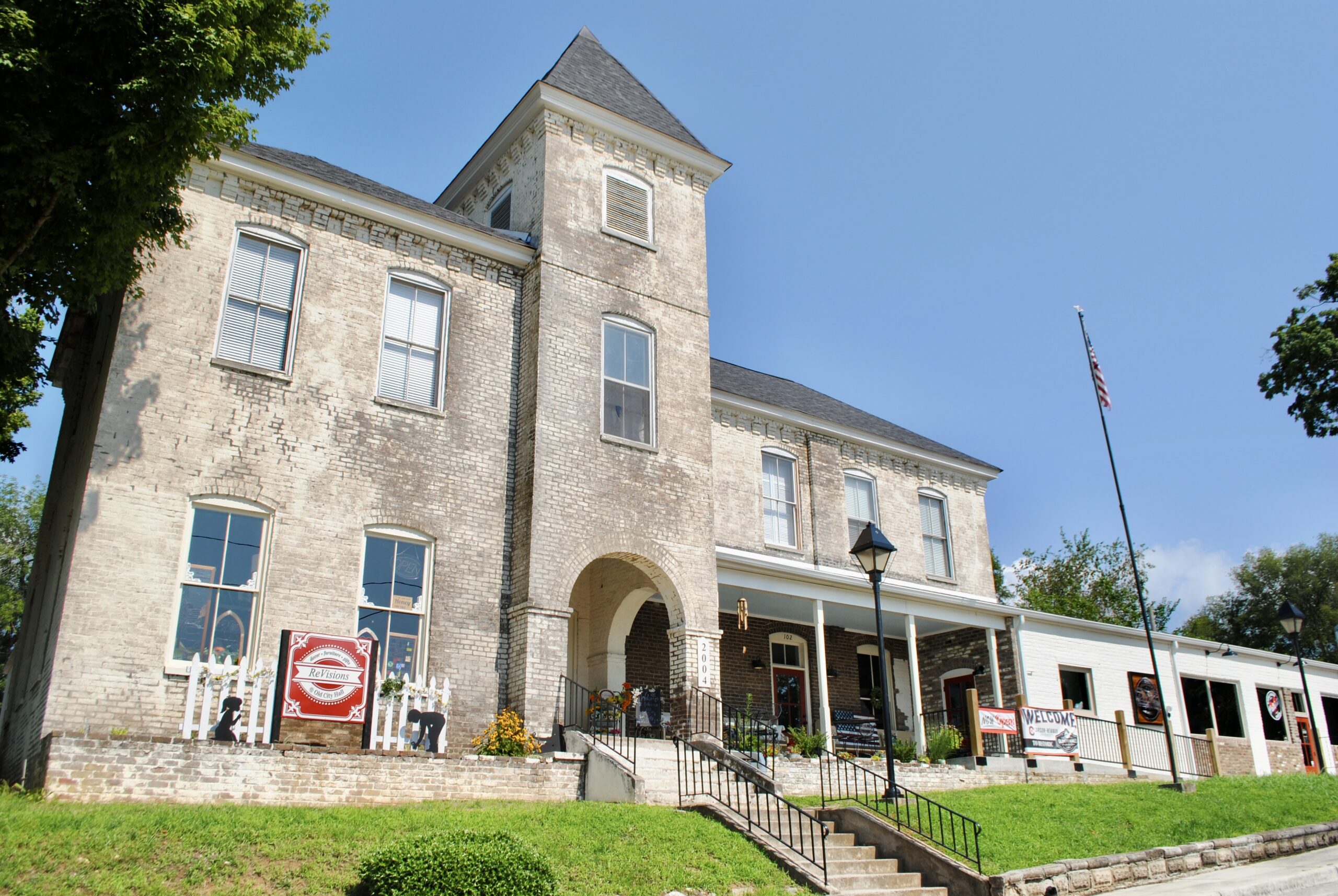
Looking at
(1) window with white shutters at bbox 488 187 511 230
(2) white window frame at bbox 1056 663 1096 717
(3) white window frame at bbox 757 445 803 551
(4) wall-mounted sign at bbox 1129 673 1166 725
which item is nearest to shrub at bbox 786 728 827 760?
(3) white window frame at bbox 757 445 803 551

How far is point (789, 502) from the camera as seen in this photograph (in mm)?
22156

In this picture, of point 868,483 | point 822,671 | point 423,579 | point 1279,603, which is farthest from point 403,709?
point 1279,603

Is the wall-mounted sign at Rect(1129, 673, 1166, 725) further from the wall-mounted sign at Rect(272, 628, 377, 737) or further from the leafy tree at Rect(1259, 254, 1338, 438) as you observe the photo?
the wall-mounted sign at Rect(272, 628, 377, 737)

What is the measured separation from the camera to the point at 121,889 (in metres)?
7.71

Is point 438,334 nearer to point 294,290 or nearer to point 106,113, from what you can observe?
point 294,290

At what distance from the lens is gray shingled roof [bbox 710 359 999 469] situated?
2267 cm

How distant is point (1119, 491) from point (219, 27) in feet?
59.1

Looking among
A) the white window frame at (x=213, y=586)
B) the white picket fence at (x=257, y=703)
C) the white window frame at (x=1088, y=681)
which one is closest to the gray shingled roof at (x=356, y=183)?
the white window frame at (x=213, y=586)

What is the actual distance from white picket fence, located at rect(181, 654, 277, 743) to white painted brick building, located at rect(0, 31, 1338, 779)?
31cm

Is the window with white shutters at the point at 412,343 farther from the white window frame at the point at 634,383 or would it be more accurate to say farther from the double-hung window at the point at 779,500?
the double-hung window at the point at 779,500

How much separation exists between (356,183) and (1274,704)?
87.7 feet

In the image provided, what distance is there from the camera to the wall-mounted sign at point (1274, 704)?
2780cm

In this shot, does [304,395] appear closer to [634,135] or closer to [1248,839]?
[634,135]

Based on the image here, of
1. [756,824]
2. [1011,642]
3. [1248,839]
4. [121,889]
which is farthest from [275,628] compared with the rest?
[1011,642]
